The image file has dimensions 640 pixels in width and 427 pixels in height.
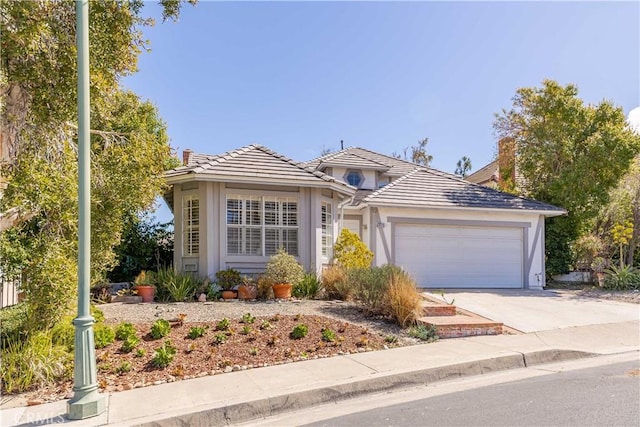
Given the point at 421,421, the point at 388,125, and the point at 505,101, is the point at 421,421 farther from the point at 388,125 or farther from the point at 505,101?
the point at 388,125

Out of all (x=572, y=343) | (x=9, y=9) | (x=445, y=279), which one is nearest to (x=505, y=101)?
(x=445, y=279)

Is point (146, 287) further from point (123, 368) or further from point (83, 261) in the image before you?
point (83, 261)

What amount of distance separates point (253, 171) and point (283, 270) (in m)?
2.91

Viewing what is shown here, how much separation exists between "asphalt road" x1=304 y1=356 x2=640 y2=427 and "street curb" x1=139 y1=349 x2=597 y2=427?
593 mm

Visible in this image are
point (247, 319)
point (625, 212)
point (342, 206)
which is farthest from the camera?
point (625, 212)

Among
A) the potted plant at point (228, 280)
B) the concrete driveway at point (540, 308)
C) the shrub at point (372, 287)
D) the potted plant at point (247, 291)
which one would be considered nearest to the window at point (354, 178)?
the concrete driveway at point (540, 308)

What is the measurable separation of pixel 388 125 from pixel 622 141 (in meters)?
11.8

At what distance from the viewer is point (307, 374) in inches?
234

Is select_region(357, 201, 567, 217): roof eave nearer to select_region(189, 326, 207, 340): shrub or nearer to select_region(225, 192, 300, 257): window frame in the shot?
select_region(225, 192, 300, 257): window frame

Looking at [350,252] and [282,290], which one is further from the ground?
[350,252]

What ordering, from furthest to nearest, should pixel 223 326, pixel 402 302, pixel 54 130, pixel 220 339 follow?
pixel 402 302, pixel 223 326, pixel 220 339, pixel 54 130

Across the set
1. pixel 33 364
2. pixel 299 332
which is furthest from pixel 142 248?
pixel 33 364

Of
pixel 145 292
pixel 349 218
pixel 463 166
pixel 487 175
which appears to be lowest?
pixel 145 292

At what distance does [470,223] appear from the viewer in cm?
1523
